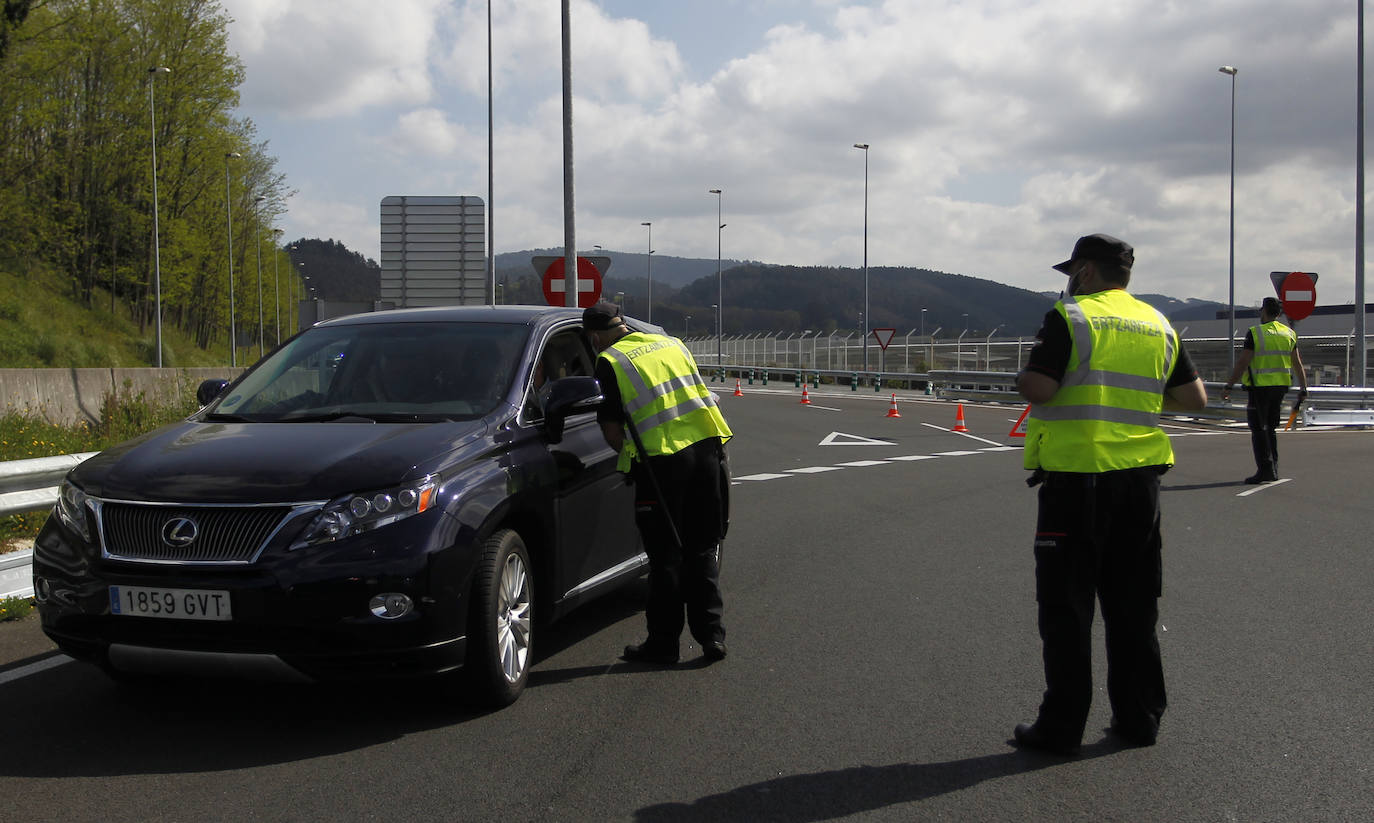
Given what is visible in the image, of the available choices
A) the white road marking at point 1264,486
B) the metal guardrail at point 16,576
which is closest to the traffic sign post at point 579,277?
the white road marking at point 1264,486

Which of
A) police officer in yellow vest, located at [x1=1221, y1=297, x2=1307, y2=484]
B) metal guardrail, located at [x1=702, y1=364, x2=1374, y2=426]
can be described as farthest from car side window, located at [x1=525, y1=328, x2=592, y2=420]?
police officer in yellow vest, located at [x1=1221, y1=297, x2=1307, y2=484]

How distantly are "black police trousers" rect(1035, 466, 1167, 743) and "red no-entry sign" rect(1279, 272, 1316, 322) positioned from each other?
20.7m

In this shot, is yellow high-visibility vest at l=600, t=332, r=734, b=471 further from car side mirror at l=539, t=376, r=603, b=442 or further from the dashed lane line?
the dashed lane line

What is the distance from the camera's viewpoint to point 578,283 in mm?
19203

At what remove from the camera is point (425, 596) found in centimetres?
456

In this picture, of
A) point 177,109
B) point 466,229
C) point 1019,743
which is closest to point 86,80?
point 177,109

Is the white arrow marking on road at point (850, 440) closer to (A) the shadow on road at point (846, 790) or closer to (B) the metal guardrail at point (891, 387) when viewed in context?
(B) the metal guardrail at point (891, 387)

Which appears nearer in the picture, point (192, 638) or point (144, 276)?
point (192, 638)

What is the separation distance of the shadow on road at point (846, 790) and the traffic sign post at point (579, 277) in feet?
48.9

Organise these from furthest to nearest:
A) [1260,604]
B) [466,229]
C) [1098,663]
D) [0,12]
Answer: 1. [466,229]
2. [0,12]
3. [1260,604]
4. [1098,663]

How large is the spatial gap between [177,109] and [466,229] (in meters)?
24.9

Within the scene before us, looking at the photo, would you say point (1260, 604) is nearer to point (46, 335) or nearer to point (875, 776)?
point (875, 776)

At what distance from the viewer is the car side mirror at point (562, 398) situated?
213 inches

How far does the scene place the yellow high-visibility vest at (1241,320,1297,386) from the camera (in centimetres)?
1325
